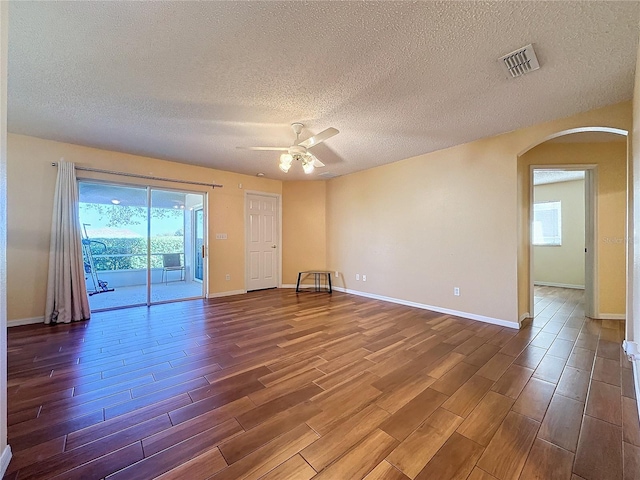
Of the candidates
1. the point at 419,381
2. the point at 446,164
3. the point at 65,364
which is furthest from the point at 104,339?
the point at 446,164

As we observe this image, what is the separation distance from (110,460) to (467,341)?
3099 millimetres

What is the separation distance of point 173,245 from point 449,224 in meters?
5.30

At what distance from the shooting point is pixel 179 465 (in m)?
1.27

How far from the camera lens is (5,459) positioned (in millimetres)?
1239

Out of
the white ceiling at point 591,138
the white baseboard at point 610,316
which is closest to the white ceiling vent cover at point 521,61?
the white ceiling at point 591,138

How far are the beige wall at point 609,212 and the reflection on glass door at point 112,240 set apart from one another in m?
6.34

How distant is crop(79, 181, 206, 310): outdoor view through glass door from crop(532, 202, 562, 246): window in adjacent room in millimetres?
7850

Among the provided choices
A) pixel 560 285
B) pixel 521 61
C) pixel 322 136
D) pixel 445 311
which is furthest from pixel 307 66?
pixel 560 285

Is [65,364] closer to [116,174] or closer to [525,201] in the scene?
[116,174]

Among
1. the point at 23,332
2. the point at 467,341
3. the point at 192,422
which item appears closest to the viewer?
the point at 192,422

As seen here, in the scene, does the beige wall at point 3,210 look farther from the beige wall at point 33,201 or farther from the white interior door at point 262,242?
the white interior door at point 262,242

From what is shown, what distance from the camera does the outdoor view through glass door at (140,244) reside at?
175 inches

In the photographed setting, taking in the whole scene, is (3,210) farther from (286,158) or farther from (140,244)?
(140,244)

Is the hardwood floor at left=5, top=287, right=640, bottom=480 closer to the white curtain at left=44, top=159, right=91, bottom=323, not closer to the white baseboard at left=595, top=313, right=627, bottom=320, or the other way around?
the white curtain at left=44, top=159, right=91, bottom=323
